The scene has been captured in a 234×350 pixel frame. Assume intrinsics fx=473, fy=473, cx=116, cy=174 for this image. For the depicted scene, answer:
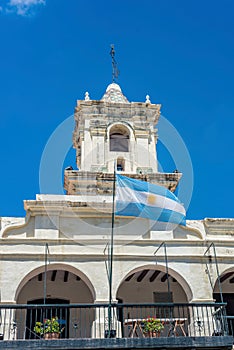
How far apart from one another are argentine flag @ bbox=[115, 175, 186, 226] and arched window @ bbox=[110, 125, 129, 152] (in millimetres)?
7257

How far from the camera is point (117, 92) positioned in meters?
30.4

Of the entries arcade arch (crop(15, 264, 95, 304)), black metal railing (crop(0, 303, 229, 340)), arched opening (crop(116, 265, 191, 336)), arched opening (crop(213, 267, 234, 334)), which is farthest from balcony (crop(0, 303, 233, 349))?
arched opening (crop(213, 267, 234, 334))

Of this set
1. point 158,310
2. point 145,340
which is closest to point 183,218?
point 158,310

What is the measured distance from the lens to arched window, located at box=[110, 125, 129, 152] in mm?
27052

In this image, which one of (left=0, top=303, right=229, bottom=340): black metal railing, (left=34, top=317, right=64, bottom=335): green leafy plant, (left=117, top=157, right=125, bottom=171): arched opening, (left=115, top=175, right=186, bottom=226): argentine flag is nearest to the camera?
(left=34, top=317, right=64, bottom=335): green leafy plant

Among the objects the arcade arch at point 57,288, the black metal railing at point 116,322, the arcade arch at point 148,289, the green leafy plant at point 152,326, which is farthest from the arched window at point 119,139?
the green leafy plant at point 152,326

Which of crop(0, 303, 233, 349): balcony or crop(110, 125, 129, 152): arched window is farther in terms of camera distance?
crop(110, 125, 129, 152): arched window

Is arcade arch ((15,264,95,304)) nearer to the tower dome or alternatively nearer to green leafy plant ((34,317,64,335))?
green leafy plant ((34,317,64,335))

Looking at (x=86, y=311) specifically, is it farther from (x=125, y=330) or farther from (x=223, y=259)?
(x=223, y=259)

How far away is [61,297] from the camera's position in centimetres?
2081

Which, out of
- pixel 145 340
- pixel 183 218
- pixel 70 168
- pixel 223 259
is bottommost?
pixel 145 340

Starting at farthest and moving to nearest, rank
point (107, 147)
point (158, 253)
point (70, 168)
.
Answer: point (107, 147), point (70, 168), point (158, 253)

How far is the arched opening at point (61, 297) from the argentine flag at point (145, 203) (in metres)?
3.36

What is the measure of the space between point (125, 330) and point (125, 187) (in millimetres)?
5909
